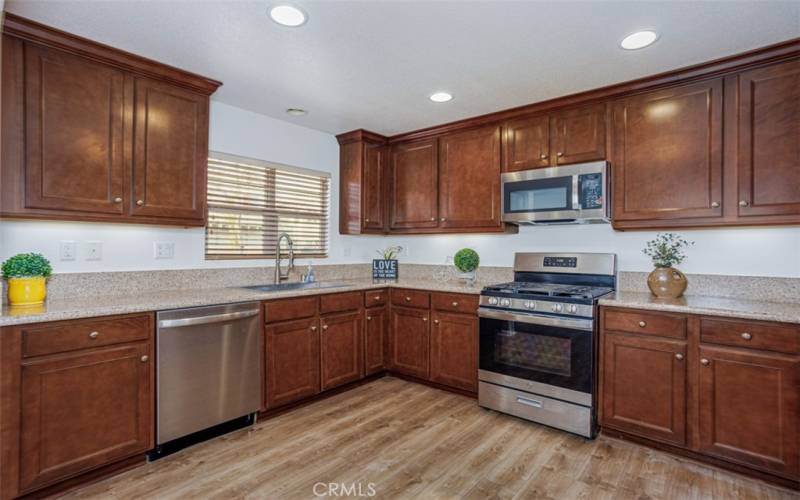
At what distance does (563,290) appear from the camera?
2865 millimetres

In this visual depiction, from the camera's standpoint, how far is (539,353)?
281 centimetres

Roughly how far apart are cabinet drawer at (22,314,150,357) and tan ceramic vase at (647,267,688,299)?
306 centimetres

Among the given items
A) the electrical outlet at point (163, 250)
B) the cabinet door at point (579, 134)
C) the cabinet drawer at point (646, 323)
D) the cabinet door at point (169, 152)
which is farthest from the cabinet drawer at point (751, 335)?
the electrical outlet at point (163, 250)

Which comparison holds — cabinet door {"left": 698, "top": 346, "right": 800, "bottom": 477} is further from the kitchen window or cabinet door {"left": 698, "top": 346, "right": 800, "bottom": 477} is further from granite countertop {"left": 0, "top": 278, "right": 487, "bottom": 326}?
the kitchen window

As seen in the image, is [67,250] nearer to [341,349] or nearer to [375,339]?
[341,349]

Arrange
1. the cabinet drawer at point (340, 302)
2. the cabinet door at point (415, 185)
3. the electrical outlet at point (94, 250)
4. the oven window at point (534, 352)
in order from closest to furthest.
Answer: the electrical outlet at point (94, 250)
the oven window at point (534, 352)
the cabinet drawer at point (340, 302)
the cabinet door at point (415, 185)

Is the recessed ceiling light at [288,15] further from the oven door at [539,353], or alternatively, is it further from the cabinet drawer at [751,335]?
the cabinet drawer at [751,335]

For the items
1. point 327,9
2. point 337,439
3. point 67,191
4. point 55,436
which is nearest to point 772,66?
point 327,9

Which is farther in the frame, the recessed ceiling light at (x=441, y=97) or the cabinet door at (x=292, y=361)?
the recessed ceiling light at (x=441, y=97)

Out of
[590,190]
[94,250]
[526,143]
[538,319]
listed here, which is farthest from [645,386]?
[94,250]

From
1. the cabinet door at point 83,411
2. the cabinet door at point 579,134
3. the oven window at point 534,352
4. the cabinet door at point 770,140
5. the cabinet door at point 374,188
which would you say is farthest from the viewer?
the cabinet door at point 374,188

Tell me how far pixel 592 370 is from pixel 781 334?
37.0 inches

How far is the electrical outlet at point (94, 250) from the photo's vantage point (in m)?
2.55
